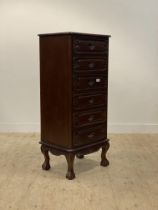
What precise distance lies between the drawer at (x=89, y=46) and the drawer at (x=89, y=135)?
0.67m

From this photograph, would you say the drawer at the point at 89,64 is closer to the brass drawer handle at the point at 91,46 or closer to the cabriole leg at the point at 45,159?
the brass drawer handle at the point at 91,46

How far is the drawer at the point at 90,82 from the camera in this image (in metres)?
2.89

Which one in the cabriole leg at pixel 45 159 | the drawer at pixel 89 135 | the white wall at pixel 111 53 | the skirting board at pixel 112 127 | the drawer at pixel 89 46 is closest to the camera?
the drawer at pixel 89 46

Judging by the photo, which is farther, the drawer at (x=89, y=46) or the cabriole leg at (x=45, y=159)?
the cabriole leg at (x=45, y=159)

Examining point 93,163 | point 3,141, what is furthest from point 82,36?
point 3,141

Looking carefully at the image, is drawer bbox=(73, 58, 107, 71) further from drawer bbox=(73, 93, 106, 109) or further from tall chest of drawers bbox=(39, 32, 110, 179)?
drawer bbox=(73, 93, 106, 109)

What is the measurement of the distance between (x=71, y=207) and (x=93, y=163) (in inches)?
39.4

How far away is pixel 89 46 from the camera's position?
9.68ft

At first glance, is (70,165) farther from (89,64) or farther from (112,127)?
(112,127)

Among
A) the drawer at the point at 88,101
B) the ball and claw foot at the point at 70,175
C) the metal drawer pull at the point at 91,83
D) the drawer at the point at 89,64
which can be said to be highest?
the drawer at the point at 89,64

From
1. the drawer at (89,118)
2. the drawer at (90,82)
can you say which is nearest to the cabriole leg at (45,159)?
the drawer at (89,118)

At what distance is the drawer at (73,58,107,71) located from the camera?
287 centimetres

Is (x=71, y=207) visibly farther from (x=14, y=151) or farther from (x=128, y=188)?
(x=14, y=151)

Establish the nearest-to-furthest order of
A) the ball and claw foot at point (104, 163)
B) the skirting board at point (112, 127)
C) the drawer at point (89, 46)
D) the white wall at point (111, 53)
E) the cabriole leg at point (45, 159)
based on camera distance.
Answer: the drawer at point (89, 46) < the cabriole leg at point (45, 159) < the ball and claw foot at point (104, 163) < the white wall at point (111, 53) < the skirting board at point (112, 127)
